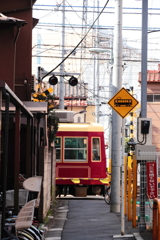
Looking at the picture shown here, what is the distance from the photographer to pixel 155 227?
8.70 m

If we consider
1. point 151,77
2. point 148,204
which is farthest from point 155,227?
point 151,77

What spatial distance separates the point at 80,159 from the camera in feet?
71.1

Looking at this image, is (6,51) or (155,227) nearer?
(155,227)

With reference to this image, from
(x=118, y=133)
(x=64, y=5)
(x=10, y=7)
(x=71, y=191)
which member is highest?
(x=64, y=5)

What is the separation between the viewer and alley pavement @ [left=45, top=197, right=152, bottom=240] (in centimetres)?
1028

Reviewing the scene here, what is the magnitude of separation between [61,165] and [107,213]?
268 inches

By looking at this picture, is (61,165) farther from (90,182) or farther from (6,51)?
(6,51)

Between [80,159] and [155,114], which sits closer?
[80,159]

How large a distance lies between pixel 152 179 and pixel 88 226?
8.11 ft

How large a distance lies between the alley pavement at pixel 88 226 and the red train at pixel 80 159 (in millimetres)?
4594

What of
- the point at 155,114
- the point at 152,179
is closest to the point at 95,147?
the point at 152,179

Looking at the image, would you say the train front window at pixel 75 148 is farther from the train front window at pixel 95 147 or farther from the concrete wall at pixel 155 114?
the concrete wall at pixel 155 114

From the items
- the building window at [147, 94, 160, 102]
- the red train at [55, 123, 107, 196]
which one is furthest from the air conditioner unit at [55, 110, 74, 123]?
the building window at [147, 94, 160, 102]

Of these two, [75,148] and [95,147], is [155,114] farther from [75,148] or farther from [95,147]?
[75,148]
